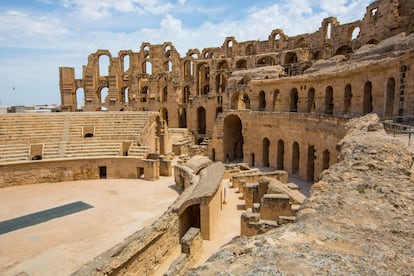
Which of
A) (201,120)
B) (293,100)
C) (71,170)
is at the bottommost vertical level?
(71,170)

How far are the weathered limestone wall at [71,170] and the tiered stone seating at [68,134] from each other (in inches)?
27.2

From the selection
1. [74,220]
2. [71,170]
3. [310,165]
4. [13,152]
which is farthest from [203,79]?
[74,220]

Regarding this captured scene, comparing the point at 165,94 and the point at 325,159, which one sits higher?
the point at 165,94

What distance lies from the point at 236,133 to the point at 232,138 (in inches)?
28.5

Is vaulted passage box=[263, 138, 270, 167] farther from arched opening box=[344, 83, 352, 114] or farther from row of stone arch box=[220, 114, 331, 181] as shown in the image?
arched opening box=[344, 83, 352, 114]

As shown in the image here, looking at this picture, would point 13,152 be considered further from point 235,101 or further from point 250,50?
point 250,50

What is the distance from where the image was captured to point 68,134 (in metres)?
21.2

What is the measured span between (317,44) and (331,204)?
91.8ft

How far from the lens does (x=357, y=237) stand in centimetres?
331

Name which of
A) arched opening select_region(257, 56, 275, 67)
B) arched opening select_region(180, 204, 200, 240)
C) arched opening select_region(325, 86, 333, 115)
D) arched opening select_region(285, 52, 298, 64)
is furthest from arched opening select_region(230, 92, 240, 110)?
arched opening select_region(180, 204, 200, 240)

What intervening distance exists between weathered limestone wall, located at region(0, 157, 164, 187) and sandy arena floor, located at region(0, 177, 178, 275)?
1.92 feet

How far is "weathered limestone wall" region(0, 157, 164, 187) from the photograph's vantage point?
58.1 feet

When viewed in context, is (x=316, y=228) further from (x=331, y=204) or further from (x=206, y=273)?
(x=206, y=273)

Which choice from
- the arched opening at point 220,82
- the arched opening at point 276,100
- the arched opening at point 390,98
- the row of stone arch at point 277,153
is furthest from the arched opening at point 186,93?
the arched opening at point 390,98
